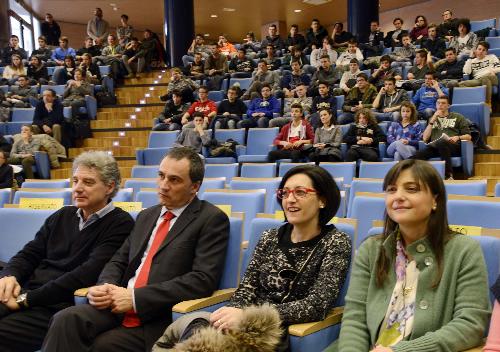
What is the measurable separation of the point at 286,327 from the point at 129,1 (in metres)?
14.5

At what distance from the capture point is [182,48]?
1102 centimetres

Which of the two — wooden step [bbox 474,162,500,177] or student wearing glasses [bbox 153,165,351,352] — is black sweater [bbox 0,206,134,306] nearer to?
student wearing glasses [bbox 153,165,351,352]

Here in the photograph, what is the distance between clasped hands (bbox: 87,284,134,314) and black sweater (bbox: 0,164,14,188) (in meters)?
3.74

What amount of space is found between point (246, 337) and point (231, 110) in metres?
6.08

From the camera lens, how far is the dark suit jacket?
6.12 ft

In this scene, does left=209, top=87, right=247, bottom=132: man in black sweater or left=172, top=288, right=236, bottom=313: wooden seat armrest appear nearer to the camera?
left=172, top=288, right=236, bottom=313: wooden seat armrest

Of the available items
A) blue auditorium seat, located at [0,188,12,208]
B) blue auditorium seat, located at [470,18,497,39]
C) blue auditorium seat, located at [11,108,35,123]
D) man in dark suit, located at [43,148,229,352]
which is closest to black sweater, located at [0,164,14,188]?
blue auditorium seat, located at [0,188,12,208]

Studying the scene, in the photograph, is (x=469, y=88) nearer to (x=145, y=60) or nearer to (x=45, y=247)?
(x=45, y=247)

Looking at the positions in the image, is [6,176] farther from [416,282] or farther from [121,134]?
[416,282]

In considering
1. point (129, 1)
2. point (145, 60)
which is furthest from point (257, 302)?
point (129, 1)

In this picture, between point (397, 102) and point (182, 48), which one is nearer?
point (397, 102)

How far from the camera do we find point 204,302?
1838 mm

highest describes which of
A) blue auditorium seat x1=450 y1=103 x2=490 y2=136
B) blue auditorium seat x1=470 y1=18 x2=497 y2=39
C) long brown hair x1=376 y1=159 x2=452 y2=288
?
blue auditorium seat x1=470 y1=18 x2=497 y2=39

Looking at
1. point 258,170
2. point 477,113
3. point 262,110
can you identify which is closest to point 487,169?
point 477,113
